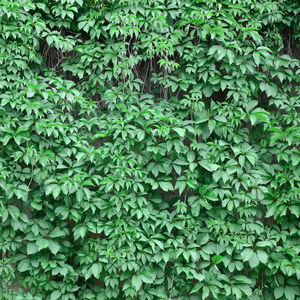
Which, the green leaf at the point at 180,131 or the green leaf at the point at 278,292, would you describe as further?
the green leaf at the point at 278,292

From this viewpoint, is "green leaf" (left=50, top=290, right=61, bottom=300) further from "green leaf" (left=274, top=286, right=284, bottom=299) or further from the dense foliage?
"green leaf" (left=274, top=286, right=284, bottom=299)

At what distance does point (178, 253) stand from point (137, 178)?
2.15ft

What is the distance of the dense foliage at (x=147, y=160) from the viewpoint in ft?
8.41

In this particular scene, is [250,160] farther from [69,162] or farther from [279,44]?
[69,162]

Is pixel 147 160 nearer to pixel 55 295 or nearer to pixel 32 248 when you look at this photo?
pixel 32 248

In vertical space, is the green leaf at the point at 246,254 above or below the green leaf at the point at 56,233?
above

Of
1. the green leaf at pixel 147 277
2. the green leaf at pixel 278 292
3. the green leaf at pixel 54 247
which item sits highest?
the green leaf at pixel 54 247

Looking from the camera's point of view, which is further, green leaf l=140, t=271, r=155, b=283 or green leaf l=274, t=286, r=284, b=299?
green leaf l=274, t=286, r=284, b=299

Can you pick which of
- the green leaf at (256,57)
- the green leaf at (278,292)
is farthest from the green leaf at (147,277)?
the green leaf at (256,57)

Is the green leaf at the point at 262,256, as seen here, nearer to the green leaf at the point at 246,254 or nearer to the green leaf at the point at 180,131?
the green leaf at the point at 246,254

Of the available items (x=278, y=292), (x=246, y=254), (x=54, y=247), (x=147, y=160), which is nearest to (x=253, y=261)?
(x=246, y=254)

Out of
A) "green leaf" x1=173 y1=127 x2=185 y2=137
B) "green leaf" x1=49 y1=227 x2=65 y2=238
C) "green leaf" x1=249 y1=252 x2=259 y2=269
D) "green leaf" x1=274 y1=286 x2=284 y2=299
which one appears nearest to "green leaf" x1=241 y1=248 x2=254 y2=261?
"green leaf" x1=249 y1=252 x2=259 y2=269

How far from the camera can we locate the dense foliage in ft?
8.41

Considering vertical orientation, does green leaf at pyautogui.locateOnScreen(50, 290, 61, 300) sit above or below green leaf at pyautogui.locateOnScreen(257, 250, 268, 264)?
below
